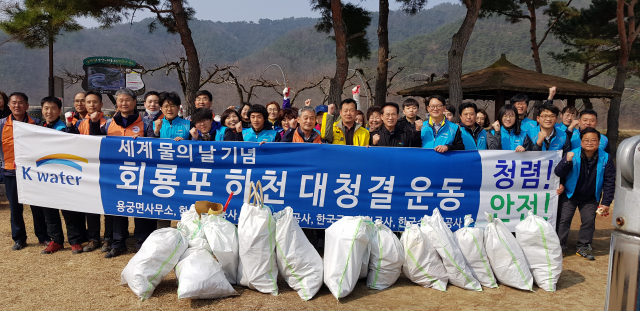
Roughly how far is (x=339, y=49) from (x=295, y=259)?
8.07 meters

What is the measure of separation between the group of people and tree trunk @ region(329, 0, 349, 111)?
6130 mm

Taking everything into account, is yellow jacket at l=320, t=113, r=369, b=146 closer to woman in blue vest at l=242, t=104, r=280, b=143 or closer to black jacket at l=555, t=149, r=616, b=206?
woman in blue vest at l=242, t=104, r=280, b=143

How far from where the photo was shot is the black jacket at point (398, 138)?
15.0ft

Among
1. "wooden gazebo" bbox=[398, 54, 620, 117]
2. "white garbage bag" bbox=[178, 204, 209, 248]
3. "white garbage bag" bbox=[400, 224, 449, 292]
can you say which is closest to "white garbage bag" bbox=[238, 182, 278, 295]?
"white garbage bag" bbox=[178, 204, 209, 248]

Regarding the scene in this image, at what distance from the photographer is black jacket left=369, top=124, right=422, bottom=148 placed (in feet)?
15.0

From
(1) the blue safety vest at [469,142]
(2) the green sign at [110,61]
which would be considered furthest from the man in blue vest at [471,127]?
(2) the green sign at [110,61]

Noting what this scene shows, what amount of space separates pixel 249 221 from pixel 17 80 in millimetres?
83502

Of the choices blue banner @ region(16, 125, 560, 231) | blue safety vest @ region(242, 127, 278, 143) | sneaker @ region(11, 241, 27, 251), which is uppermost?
blue safety vest @ region(242, 127, 278, 143)

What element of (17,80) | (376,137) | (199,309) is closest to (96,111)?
(199,309)

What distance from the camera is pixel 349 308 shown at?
10.8ft

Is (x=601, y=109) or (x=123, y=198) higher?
(x=601, y=109)

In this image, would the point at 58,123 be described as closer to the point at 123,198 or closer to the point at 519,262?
the point at 123,198

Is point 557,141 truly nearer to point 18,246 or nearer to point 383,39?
point 18,246

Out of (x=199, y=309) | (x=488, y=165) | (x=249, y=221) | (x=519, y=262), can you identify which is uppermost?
(x=488, y=165)
